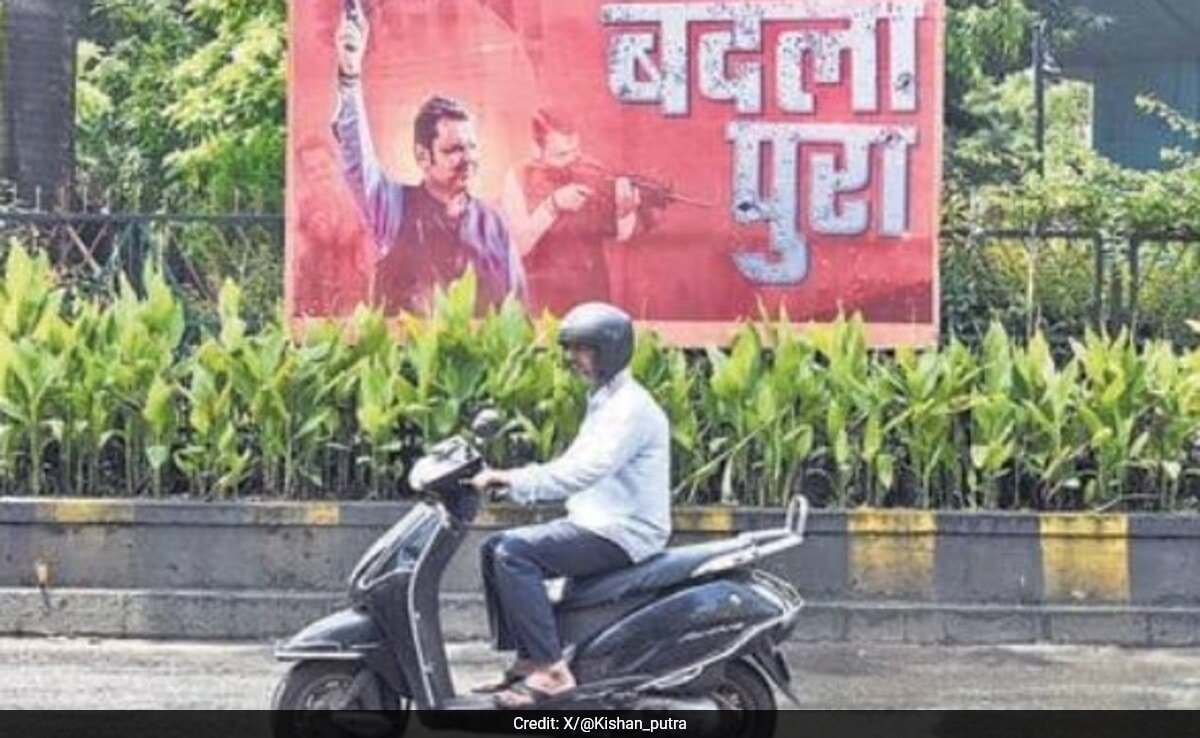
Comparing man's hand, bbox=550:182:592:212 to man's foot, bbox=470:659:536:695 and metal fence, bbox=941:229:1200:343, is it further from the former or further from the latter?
man's foot, bbox=470:659:536:695

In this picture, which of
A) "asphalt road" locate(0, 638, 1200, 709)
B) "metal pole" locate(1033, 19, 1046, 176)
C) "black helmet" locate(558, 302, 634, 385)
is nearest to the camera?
"black helmet" locate(558, 302, 634, 385)

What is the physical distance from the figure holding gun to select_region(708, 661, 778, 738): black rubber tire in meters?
4.31

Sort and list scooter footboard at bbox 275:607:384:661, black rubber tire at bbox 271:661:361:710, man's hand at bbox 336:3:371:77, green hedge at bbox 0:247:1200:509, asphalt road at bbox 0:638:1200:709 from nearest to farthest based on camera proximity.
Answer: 1. scooter footboard at bbox 275:607:384:661
2. black rubber tire at bbox 271:661:361:710
3. asphalt road at bbox 0:638:1200:709
4. green hedge at bbox 0:247:1200:509
5. man's hand at bbox 336:3:371:77

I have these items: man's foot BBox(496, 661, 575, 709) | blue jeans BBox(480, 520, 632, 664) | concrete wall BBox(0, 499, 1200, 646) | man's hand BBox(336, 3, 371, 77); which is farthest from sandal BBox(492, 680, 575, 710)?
man's hand BBox(336, 3, 371, 77)

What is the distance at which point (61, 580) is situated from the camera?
9.55 meters

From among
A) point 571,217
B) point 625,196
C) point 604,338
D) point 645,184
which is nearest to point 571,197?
point 571,217

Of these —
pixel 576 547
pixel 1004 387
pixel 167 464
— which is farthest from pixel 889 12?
pixel 576 547

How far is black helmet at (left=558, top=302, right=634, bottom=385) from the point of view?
6840 mm

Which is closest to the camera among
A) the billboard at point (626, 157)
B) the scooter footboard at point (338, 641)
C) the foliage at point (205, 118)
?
the scooter footboard at point (338, 641)

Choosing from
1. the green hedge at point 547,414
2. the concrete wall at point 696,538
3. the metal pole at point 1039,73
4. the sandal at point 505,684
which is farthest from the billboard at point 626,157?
the metal pole at point 1039,73

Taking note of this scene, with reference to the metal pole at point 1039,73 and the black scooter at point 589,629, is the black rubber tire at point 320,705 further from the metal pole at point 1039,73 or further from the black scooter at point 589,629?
the metal pole at point 1039,73

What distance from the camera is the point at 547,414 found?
9.74 m

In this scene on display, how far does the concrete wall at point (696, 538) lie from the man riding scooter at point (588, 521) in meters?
2.66

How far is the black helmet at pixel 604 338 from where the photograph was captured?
6.84 m
